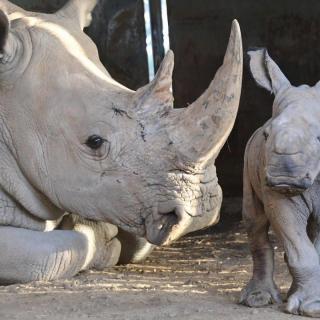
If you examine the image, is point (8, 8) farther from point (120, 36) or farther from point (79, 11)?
point (120, 36)

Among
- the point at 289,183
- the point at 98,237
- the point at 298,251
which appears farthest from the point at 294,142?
the point at 98,237

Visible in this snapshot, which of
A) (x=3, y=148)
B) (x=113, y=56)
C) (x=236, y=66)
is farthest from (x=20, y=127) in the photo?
(x=113, y=56)

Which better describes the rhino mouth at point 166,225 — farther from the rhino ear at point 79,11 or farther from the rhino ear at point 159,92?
the rhino ear at point 79,11

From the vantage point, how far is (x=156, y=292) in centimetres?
611

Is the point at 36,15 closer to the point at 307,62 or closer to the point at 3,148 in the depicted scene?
the point at 3,148

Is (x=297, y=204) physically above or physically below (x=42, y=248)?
above

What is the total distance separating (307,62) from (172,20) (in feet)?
4.31

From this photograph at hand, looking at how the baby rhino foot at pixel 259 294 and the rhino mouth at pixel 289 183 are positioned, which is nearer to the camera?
the rhino mouth at pixel 289 183

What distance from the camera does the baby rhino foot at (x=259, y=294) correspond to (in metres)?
5.60

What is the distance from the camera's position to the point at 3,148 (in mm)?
6727

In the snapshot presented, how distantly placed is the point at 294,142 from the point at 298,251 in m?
0.50

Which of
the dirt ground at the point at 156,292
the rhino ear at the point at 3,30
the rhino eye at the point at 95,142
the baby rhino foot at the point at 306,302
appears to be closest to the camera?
the baby rhino foot at the point at 306,302

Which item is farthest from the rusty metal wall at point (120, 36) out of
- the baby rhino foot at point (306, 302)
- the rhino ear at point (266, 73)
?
the baby rhino foot at point (306, 302)

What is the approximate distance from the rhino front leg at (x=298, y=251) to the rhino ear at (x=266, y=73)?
0.67 m
